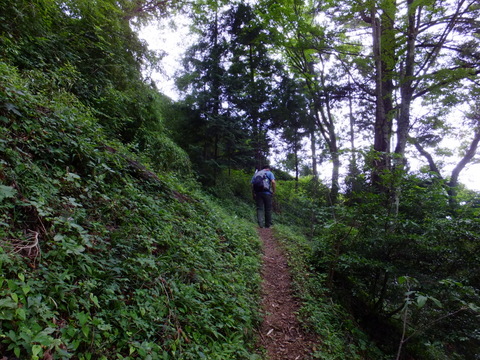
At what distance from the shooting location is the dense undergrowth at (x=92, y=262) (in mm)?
1866

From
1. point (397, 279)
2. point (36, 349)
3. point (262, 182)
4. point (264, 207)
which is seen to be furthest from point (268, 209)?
point (36, 349)

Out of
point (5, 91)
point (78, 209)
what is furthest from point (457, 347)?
point (5, 91)

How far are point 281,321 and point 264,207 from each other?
5.75 m

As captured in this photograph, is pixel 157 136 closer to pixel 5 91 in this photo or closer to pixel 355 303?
pixel 5 91

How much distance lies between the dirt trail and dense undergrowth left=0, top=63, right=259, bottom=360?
0.31 m

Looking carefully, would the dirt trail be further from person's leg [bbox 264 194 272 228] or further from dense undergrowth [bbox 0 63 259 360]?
person's leg [bbox 264 194 272 228]

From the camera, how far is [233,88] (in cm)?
1197

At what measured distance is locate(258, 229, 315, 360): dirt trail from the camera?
336 cm

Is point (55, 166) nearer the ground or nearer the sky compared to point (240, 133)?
nearer the ground

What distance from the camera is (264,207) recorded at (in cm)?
956

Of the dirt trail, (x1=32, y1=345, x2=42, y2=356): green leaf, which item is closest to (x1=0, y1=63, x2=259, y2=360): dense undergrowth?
(x1=32, y1=345, x2=42, y2=356): green leaf

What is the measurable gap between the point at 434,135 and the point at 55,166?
1568 cm

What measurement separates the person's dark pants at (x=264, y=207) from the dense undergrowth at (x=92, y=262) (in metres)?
4.40

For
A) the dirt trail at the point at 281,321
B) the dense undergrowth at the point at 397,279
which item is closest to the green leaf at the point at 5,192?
the dirt trail at the point at 281,321
